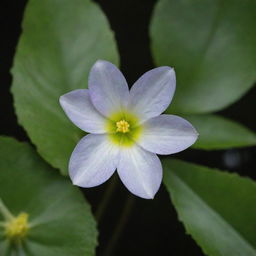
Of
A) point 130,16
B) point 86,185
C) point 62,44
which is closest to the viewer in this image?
point 86,185

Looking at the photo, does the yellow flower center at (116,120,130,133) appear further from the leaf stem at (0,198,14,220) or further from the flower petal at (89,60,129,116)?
the leaf stem at (0,198,14,220)

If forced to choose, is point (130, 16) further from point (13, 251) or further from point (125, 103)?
point (13, 251)

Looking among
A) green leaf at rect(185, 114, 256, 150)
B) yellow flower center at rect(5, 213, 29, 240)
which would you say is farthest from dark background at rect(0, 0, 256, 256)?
yellow flower center at rect(5, 213, 29, 240)

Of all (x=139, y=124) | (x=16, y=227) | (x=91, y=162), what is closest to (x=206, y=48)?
(x=139, y=124)

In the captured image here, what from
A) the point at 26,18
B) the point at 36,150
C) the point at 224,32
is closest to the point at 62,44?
the point at 26,18

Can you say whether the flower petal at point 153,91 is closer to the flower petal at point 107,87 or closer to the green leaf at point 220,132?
the flower petal at point 107,87

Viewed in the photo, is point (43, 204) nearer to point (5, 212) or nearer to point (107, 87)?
point (5, 212)

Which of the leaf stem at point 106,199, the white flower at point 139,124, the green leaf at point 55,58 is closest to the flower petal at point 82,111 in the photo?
the white flower at point 139,124
